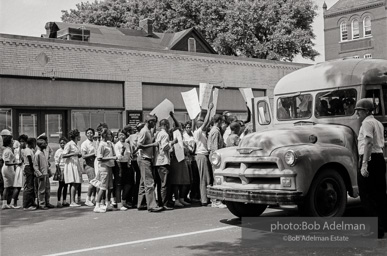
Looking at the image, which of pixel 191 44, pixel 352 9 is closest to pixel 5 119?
pixel 191 44

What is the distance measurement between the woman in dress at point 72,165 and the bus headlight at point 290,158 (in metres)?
5.65

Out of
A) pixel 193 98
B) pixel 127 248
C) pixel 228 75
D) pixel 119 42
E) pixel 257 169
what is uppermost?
pixel 119 42

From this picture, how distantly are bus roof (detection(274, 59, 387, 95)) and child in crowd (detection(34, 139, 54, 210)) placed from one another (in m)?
5.52

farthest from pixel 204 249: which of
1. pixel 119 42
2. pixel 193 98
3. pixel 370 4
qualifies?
pixel 370 4

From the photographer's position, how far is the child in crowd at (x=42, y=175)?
11.4 m

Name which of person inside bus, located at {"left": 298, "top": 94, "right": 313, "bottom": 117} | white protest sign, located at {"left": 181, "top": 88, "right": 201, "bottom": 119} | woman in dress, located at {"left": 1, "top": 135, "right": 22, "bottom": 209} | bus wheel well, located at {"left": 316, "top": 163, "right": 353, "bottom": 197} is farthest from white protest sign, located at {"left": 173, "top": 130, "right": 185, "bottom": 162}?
woman in dress, located at {"left": 1, "top": 135, "right": 22, "bottom": 209}

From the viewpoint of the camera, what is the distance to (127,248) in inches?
270

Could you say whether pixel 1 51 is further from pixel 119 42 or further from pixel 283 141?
pixel 119 42

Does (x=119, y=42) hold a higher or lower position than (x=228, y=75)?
higher

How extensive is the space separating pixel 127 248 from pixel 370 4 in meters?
47.7

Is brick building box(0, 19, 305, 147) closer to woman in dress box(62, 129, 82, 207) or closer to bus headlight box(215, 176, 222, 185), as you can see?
woman in dress box(62, 129, 82, 207)

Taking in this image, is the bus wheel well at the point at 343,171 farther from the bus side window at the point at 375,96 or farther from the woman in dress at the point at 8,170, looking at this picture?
the woman in dress at the point at 8,170

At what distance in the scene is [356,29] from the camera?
5072 centimetres

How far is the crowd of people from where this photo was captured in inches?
411
